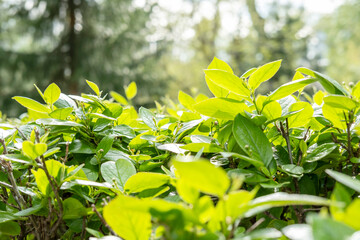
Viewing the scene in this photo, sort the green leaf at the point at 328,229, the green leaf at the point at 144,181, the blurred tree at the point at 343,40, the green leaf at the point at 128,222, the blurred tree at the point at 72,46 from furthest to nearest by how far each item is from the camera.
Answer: the blurred tree at the point at 343,40 → the blurred tree at the point at 72,46 → the green leaf at the point at 144,181 → the green leaf at the point at 128,222 → the green leaf at the point at 328,229

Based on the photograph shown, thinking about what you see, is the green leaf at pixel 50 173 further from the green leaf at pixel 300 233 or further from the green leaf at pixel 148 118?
the green leaf at pixel 300 233

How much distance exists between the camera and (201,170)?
1.01 feet

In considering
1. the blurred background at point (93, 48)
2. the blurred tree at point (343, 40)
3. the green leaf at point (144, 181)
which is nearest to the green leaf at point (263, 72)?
the green leaf at point (144, 181)

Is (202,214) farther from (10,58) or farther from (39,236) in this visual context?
(10,58)

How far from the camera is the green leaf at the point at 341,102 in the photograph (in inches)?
19.3

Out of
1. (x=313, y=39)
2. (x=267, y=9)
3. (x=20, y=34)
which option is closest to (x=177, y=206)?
(x=20, y=34)

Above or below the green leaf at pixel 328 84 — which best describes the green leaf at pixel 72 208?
below

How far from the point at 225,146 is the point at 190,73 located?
49.3ft

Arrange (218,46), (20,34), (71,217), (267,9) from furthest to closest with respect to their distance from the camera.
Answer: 1. (218,46)
2. (267,9)
3. (20,34)
4. (71,217)

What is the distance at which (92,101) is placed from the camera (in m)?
0.75

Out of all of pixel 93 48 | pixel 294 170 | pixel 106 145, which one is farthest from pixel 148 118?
pixel 93 48

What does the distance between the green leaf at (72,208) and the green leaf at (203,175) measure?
30cm

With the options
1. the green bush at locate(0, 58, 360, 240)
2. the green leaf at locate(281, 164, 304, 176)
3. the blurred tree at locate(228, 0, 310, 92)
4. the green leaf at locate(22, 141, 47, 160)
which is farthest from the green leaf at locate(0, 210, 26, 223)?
the blurred tree at locate(228, 0, 310, 92)

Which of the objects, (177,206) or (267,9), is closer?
(177,206)
